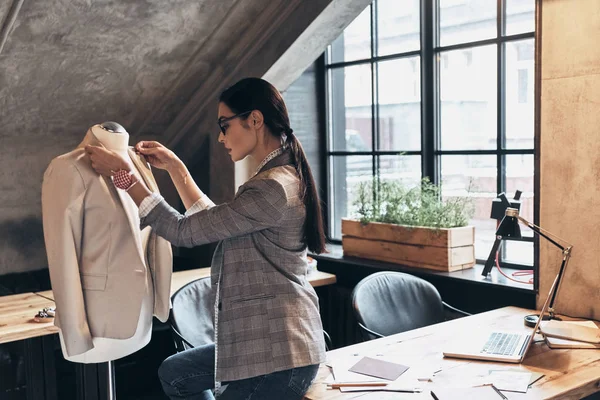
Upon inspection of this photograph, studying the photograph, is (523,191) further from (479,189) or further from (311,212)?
(311,212)

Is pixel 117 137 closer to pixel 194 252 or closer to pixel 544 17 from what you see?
pixel 544 17

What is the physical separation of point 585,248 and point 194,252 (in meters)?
3.27

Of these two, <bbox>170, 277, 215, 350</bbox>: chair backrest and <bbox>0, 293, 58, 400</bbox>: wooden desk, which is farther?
<bbox>0, 293, 58, 400</bbox>: wooden desk

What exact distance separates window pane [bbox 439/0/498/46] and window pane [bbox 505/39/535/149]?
0.19m

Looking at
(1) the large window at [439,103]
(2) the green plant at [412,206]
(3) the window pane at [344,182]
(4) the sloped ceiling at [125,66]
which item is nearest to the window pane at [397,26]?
(1) the large window at [439,103]

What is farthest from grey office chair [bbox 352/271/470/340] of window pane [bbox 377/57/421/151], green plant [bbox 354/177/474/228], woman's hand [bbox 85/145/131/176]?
woman's hand [bbox 85/145/131/176]

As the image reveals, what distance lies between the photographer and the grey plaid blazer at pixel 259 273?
2.21 meters

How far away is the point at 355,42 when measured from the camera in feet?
17.0

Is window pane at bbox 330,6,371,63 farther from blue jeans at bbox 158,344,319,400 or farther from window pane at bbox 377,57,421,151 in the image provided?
blue jeans at bbox 158,344,319,400

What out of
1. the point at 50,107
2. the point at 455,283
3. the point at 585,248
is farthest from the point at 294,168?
the point at 50,107

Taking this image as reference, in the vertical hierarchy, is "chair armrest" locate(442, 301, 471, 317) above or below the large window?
below

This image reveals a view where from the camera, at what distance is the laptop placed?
2.65m

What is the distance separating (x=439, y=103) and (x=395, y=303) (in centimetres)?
163

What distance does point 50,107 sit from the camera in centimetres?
477
